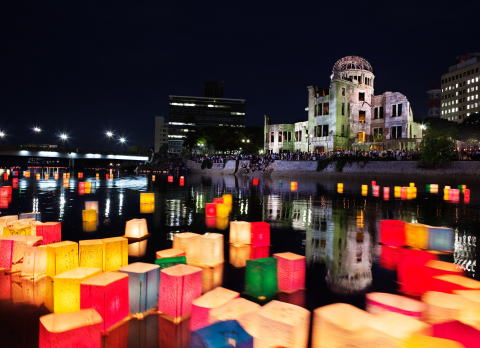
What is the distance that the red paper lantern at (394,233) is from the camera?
1176 centimetres

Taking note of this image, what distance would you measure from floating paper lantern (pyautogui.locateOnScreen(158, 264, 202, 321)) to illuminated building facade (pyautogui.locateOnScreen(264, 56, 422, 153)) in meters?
68.6

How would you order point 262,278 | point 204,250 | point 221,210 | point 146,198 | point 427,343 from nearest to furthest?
point 427,343
point 262,278
point 204,250
point 221,210
point 146,198

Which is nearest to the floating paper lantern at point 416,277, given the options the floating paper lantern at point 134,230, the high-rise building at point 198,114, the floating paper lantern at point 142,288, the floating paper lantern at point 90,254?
the floating paper lantern at point 142,288

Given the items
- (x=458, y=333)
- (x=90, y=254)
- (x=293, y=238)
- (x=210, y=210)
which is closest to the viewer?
(x=458, y=333)

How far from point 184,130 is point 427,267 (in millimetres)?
178931

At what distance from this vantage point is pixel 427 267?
7230 millimetres

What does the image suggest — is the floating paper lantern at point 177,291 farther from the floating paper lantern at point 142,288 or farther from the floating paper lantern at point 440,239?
the floating paper lantern at point 440,239

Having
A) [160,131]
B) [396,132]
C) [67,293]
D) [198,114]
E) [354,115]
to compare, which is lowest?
[67,293]

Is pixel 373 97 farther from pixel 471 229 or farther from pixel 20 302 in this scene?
pixel 20 302

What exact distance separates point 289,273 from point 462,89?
147 m

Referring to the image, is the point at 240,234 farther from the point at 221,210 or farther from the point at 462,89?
the point at 462,89

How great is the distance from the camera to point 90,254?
809 cm

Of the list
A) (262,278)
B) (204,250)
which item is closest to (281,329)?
(262,278)

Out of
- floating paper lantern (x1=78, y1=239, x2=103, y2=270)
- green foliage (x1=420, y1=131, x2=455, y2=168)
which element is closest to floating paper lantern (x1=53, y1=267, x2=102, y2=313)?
floating paper lantern (x1=78, y1=239, x2=103, y2=270)
